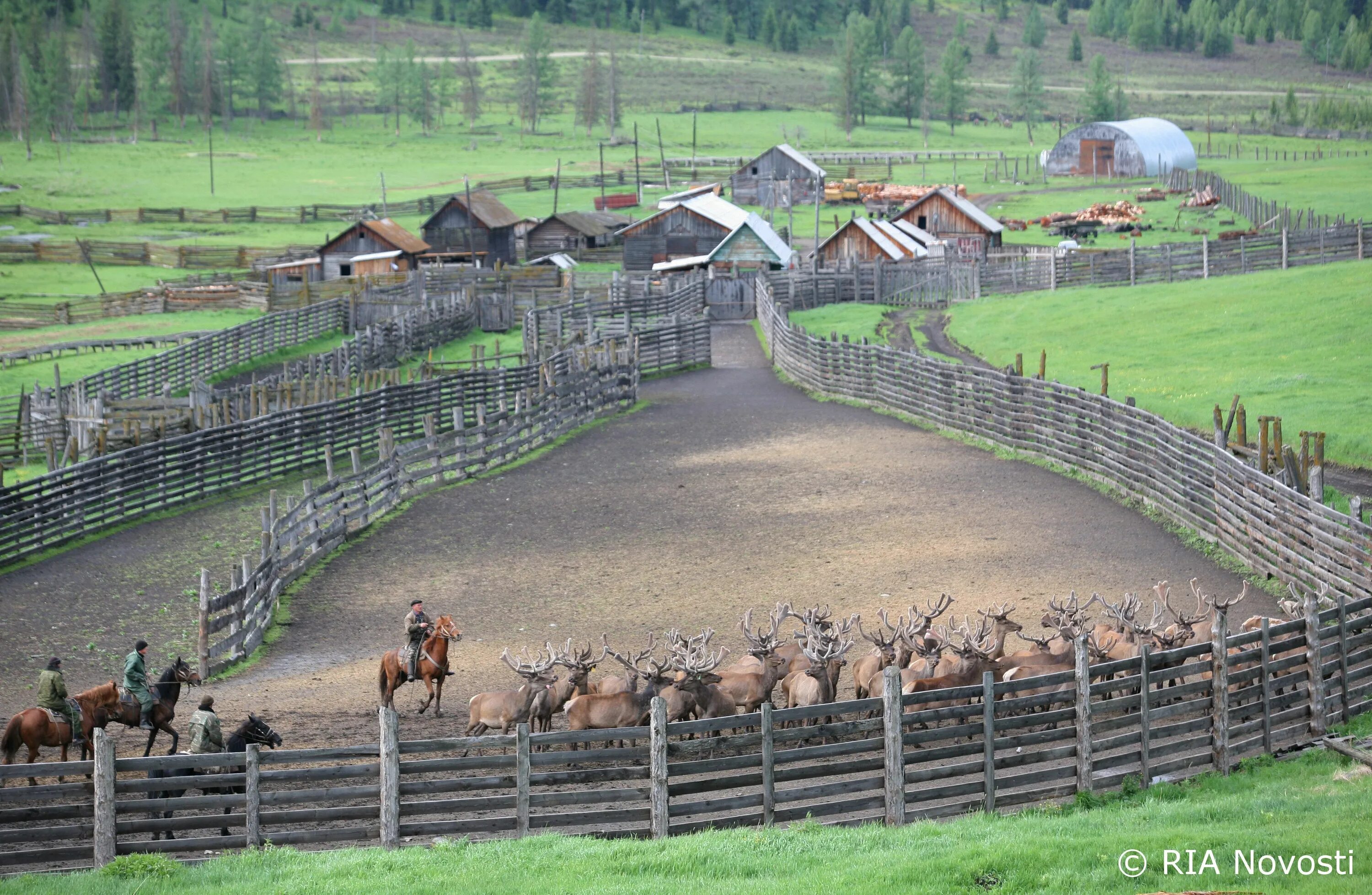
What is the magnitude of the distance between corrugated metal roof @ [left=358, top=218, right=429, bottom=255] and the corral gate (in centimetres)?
1856

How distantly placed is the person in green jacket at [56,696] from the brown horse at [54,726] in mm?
70

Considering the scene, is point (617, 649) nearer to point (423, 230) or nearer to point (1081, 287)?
point (1081, 287)

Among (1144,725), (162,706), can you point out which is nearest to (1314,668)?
(1144,725)

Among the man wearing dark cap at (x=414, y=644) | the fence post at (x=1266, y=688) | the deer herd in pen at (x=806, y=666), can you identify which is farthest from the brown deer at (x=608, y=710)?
the fence post at (x=1266, y=688)

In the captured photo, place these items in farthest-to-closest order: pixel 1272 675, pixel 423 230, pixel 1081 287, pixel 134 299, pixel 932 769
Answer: pixel 423 230 → pixel 134 299 → pixel 1081 287 → pixel 1272 675 → pixel 932 769

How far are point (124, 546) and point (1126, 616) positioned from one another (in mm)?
18323

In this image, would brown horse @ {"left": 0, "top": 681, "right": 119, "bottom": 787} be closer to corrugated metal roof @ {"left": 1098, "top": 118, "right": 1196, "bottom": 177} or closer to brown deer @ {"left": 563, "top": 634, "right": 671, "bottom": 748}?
brown deer @ {"left": 563, "top": 634, "right": 671, "bottom": 748}

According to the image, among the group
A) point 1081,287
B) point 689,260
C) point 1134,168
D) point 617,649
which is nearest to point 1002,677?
point 617,649

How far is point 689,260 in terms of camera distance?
73688 millimetres

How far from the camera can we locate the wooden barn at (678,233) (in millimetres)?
77812

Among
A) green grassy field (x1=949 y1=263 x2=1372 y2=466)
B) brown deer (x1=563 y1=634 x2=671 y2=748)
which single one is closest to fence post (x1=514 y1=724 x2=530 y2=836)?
brown deer (x1=563 y1=634 x2=671 y2=748)

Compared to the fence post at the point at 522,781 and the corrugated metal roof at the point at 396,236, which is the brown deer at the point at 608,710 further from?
the corrugated metal roof at the point at 396,236

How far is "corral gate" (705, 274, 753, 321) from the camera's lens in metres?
64.9

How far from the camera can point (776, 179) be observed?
10462cm
